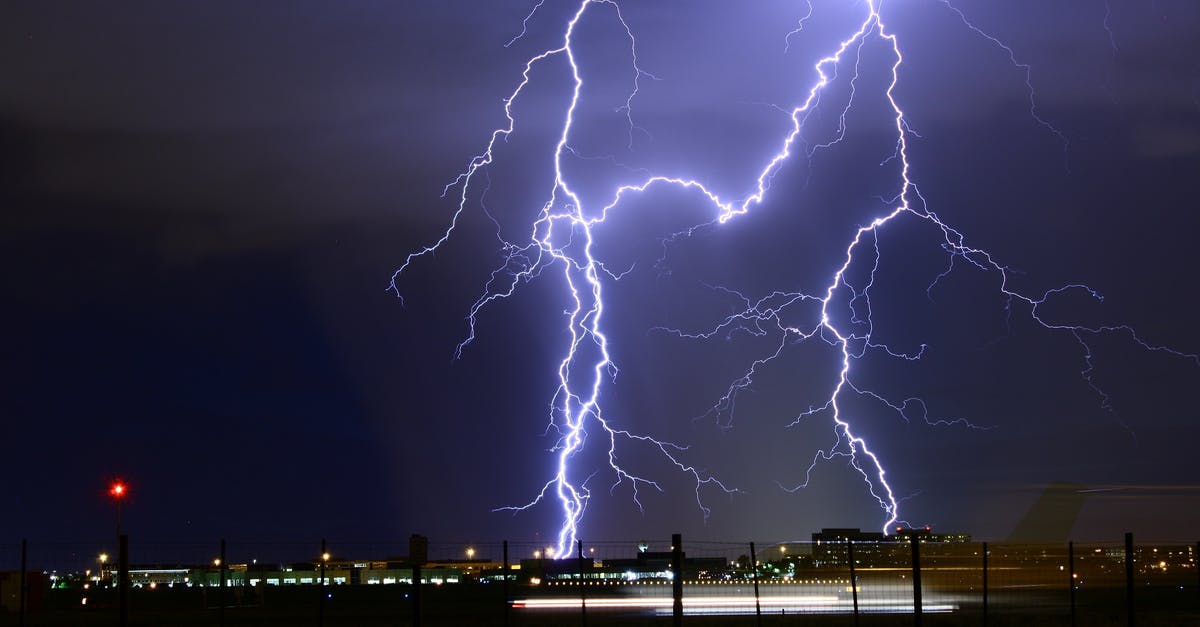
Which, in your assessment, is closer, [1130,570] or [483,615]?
[1130,570]

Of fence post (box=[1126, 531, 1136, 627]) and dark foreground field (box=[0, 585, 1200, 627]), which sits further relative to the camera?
dark foreground field (box=[0, 585, 1200, 627])

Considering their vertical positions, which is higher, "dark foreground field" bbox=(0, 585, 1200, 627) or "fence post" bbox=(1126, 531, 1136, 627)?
"fence post" bbox=(1126, 531, 1136, 627)

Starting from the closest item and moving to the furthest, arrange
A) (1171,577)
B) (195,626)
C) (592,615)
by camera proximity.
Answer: (195,626) < (592,615) < (1171,577)

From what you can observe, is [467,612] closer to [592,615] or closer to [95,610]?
[592,615]

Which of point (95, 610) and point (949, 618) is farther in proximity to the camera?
point (95, 610)

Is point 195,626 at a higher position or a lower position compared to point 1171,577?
higher

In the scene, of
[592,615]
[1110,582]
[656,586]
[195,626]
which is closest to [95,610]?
[195,626]

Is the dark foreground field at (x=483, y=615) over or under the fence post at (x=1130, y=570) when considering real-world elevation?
under

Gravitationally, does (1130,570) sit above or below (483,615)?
above

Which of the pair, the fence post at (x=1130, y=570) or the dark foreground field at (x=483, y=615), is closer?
the fence post at (x=1130, y=570)

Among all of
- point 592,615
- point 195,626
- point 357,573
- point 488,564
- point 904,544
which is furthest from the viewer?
point 488,564
